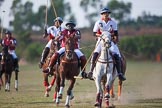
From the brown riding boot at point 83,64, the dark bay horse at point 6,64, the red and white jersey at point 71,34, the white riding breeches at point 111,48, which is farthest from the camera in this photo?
the dark bay horse at point 6,64

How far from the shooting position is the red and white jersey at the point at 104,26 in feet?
75.7

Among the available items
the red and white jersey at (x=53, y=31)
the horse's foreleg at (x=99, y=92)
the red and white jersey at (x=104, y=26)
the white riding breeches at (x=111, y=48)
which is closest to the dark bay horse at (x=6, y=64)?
the red and white jersey at (x=53, y=31)

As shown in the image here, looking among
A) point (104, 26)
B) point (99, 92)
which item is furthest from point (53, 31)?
point (99, 92)

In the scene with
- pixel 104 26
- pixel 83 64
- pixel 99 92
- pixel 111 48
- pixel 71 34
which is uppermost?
pixel 104 26

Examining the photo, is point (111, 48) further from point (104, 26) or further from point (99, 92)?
point (99, 92)

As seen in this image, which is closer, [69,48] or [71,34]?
[69,48]

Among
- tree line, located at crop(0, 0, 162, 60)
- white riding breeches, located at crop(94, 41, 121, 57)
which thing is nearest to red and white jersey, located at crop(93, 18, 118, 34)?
white riding breeches, located at crop(94, 41, 121, 57)

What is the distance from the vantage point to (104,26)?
23188 millimetres

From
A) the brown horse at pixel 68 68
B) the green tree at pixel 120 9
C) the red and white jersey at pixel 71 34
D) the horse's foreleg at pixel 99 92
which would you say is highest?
the green tree at pixel 120 9

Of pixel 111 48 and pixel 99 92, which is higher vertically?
pixel 111 48

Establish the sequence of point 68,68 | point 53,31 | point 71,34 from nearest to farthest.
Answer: point 71,34 < point 68,68 < point 53,31

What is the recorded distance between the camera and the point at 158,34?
77562 mm

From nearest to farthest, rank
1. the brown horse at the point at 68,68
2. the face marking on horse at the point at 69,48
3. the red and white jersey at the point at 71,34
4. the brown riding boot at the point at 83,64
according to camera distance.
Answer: the face marking on horse at the point at 69,48
the brown horse at the point at 68,68
the red and white jersey at the point at 71,34
the brown riding boot at the point at 83,64

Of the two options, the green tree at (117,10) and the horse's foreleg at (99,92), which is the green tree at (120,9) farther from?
the horse's foreleg at (99,92)
